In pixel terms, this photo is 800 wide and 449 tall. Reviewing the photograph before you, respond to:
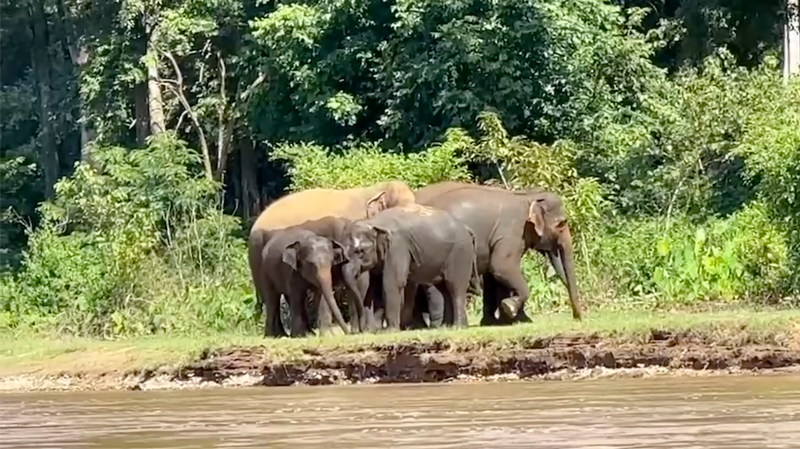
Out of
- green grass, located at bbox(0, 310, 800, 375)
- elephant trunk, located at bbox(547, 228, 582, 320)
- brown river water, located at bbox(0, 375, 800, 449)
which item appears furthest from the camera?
elephant trunk, located at bbox(547, 228, 582, 320)

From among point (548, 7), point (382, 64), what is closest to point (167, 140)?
point (382, 64)

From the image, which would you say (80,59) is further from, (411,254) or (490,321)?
(411,254)

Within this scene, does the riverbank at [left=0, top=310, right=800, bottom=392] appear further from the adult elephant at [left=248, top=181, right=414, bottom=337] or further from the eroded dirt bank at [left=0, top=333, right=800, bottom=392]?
the adult elephant at [left=248, top=181, right=414, bottom=337]

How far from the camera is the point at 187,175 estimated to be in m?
25.3

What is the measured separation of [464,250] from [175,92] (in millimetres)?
15503

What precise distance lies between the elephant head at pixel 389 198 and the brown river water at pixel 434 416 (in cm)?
434

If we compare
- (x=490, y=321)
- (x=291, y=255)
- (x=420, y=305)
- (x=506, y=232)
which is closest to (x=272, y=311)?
(x=291, y=255)

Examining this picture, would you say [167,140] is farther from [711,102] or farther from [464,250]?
[464,250]

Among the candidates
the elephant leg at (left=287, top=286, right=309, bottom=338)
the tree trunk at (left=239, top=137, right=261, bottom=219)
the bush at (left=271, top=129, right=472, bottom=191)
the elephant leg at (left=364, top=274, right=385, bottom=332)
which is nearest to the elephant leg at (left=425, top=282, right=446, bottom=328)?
the elephant leg at (left=364, top=274, right=385, bottom=332)

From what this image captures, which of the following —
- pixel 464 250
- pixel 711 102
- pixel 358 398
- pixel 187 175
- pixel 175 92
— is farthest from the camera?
pixel 175 92

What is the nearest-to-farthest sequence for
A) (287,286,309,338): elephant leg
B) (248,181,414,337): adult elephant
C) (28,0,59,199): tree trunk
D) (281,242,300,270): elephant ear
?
1. (281,242,300,270): elephant ear
2. (287,286,309,338): elephant leg
3. (248,181,414,337): adult elephant
4. (28,0,59,199): tree trunk

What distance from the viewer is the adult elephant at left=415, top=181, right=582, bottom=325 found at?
53.8ft

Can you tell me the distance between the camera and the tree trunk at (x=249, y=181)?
3172cm

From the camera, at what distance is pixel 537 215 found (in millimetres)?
16578
